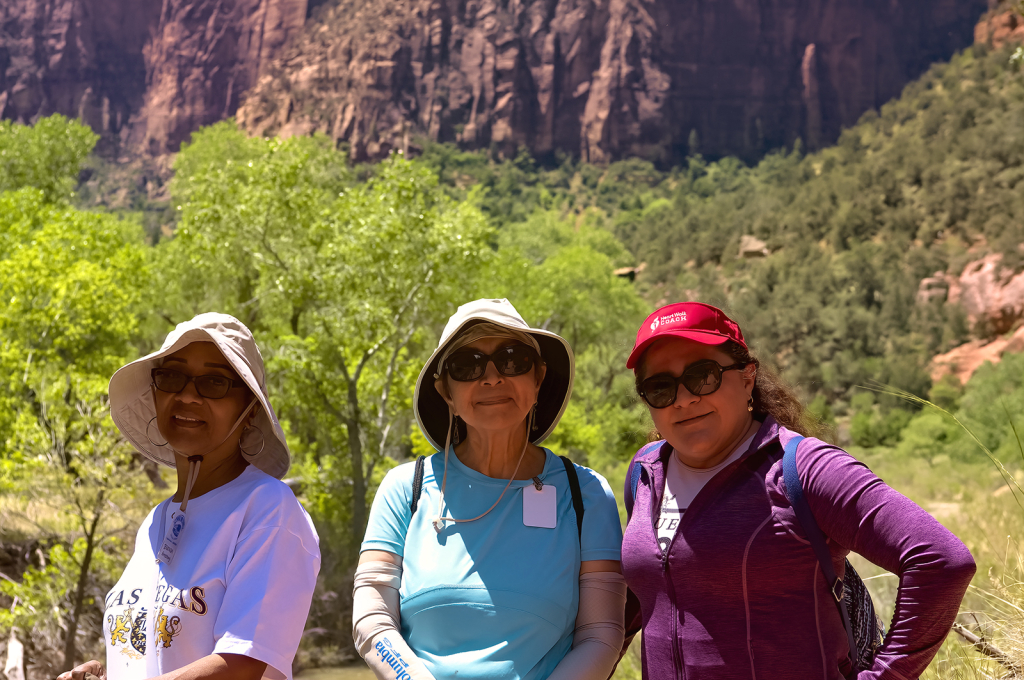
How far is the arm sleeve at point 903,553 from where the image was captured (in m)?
1.66

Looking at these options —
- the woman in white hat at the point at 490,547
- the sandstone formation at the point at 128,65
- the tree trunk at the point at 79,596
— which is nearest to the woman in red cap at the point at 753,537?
the woman in white hat at the point at 490,547

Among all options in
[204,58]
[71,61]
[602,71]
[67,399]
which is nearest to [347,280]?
[67,399]

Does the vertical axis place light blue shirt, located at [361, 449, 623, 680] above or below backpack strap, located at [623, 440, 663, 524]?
below

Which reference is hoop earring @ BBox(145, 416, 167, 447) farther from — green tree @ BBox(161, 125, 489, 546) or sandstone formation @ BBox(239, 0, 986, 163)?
sandstone formation @ BBox(239, 0, 986, 163)

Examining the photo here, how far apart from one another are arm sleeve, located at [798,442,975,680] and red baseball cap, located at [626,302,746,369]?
1.50ft

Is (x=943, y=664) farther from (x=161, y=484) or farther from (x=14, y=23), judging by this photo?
(x=14, y=23)

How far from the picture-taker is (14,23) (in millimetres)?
128250

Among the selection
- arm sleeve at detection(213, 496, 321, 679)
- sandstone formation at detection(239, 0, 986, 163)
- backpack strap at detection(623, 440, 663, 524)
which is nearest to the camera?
arm sleeve at detection(213, 496, 321, 679)

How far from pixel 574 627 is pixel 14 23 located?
15934cm

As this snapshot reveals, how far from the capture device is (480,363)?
239 centimetres

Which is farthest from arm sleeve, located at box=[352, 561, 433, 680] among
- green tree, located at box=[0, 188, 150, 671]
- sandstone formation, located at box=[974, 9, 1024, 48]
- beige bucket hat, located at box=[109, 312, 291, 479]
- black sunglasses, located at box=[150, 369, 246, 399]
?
sandstone formation, located at box=[974, 9, 1024, 48]

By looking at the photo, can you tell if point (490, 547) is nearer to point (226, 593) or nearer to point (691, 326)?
point (226, 593)

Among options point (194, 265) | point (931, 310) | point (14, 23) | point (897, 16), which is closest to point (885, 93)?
point (897, 16)

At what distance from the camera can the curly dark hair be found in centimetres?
218
